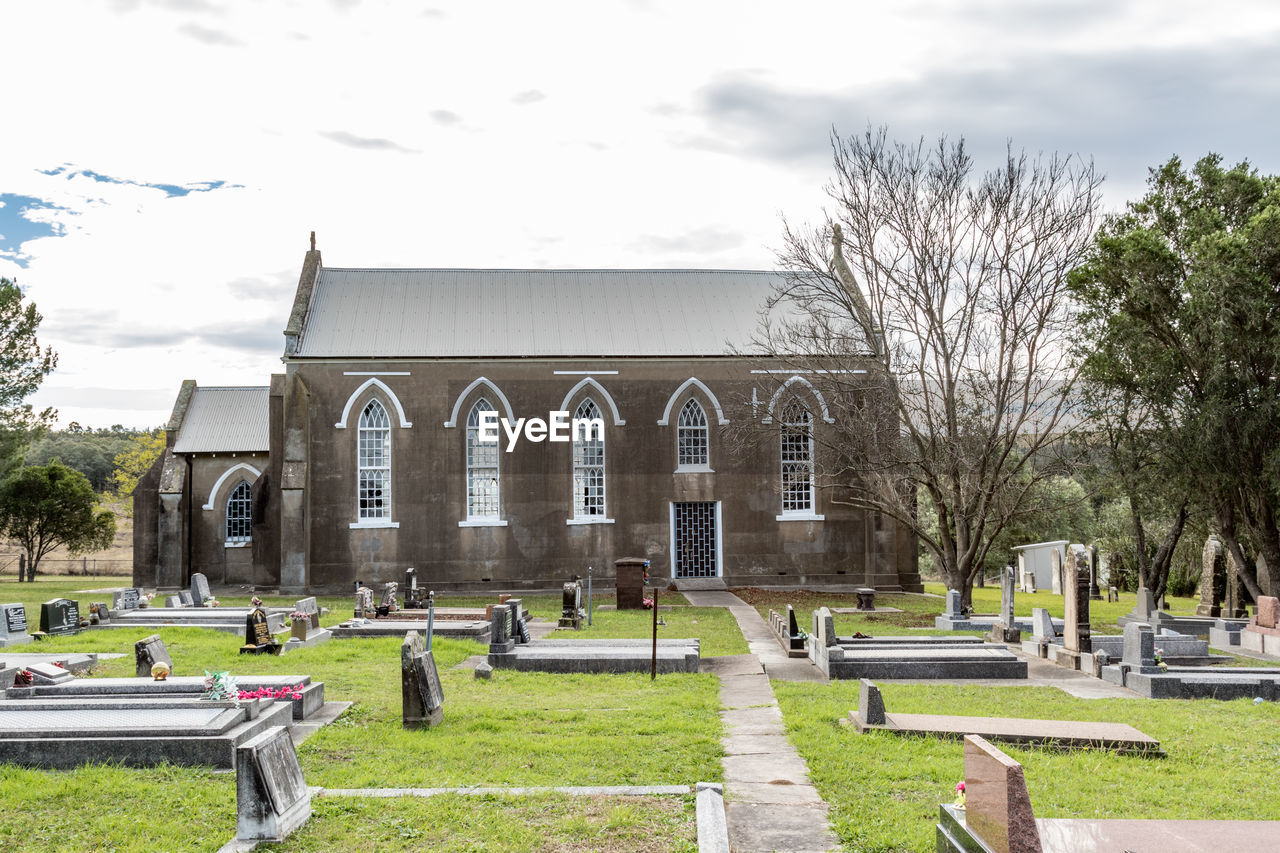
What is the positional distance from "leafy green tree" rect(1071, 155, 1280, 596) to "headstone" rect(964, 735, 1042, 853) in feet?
67.8

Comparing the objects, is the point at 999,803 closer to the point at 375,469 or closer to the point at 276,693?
the point at 276,693

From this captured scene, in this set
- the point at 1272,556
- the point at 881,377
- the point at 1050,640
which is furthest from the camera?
the point at 881,377

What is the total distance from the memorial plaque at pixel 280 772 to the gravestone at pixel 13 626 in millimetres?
14532

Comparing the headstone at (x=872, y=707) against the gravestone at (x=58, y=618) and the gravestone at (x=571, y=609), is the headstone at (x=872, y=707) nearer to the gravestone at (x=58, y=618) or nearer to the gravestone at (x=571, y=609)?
the gravestone at (x=571, y=609)

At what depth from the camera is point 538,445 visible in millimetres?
34000

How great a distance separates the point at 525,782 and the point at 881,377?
21.6 metres

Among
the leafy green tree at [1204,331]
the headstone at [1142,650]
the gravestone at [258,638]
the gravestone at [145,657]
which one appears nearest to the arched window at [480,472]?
the gravestone at [258,638]

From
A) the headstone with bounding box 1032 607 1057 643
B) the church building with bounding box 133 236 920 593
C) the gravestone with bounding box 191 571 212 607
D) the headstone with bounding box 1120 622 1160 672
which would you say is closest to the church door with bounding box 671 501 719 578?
the church building with bounding box 133 236 920 593

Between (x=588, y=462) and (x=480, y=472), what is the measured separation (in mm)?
3581

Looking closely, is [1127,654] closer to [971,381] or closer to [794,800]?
[794,800]

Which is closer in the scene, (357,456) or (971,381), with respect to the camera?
(971,381)

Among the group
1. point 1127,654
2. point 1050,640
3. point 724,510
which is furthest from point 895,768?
point 724,510

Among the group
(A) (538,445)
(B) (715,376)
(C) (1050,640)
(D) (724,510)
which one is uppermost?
(B) (715,376)

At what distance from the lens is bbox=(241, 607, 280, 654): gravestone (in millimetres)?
17453
